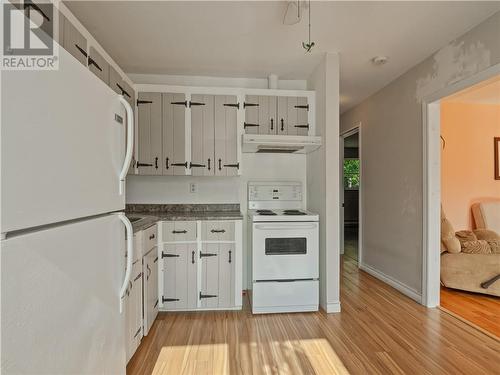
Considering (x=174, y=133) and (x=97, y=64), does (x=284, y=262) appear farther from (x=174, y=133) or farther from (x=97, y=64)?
(x=97, y=64)

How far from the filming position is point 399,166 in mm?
3332

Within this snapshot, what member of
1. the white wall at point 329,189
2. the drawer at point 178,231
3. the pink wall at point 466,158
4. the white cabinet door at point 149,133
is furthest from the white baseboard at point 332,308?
the pink wall at point 466,158

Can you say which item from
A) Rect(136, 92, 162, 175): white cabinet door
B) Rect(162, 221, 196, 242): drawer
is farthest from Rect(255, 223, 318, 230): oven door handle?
Rect(136, 92, 162, 175): white cabinet door

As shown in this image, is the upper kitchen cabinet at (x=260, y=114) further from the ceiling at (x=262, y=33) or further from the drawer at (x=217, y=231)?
the drawer at (x=217, y=231)

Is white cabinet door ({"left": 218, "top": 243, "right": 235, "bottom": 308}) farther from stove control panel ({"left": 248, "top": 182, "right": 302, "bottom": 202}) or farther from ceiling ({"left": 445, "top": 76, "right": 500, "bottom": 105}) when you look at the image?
ceiling ({"left": 445, "top": 76, "right": 500, "bottom": 105})

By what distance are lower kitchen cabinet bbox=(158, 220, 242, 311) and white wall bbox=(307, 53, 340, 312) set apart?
0.85 m

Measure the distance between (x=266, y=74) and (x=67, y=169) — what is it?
286cm

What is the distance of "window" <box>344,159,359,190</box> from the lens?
840 cm

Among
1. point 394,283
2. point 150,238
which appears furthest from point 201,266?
point 394,283

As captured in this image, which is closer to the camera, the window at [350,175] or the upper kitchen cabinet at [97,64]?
the upper kitchen cabinet at [97,64]

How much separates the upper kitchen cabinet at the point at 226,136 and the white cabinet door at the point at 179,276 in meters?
0.91

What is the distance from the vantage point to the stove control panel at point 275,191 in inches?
130

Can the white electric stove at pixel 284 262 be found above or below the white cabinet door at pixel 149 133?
below

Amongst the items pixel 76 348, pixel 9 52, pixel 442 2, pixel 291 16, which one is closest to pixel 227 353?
pixel 76 348
